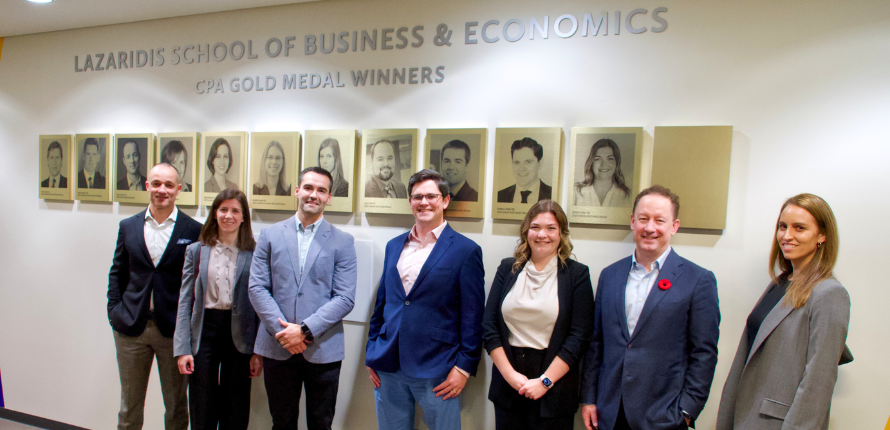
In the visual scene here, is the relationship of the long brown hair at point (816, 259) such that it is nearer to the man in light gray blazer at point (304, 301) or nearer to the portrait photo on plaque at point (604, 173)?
the portrait photo on plaque at point (604, 173)

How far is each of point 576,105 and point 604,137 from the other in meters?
0.25

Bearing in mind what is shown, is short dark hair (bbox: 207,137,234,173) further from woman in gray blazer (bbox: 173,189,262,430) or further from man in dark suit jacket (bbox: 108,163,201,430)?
woman in gray blazer (bbox: 173,189,262,430)

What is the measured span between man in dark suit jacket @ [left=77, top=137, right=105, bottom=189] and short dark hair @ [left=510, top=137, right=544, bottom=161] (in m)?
3.20

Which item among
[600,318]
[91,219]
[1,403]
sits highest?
[91,219]

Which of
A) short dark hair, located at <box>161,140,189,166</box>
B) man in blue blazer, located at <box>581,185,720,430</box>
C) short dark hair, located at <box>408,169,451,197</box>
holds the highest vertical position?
short dark hair, located at <box>161,140,189,166</box>

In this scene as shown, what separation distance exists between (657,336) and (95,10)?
4232 millimetres

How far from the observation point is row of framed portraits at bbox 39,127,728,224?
94.3 inches

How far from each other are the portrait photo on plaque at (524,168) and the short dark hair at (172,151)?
230 cm

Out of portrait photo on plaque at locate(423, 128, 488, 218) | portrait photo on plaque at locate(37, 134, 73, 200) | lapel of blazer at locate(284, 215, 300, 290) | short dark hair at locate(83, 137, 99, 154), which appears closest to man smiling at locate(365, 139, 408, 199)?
portrait photo on plaque at locate(423, 128, 488, 218)

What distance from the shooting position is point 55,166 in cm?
350

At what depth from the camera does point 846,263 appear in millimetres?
2131

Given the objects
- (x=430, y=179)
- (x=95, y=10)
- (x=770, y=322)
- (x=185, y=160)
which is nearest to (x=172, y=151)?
(x=185, y=160)

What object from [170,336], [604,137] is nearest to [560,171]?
[604,137]

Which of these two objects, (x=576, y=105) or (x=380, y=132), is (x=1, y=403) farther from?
(x=576, y=105)
